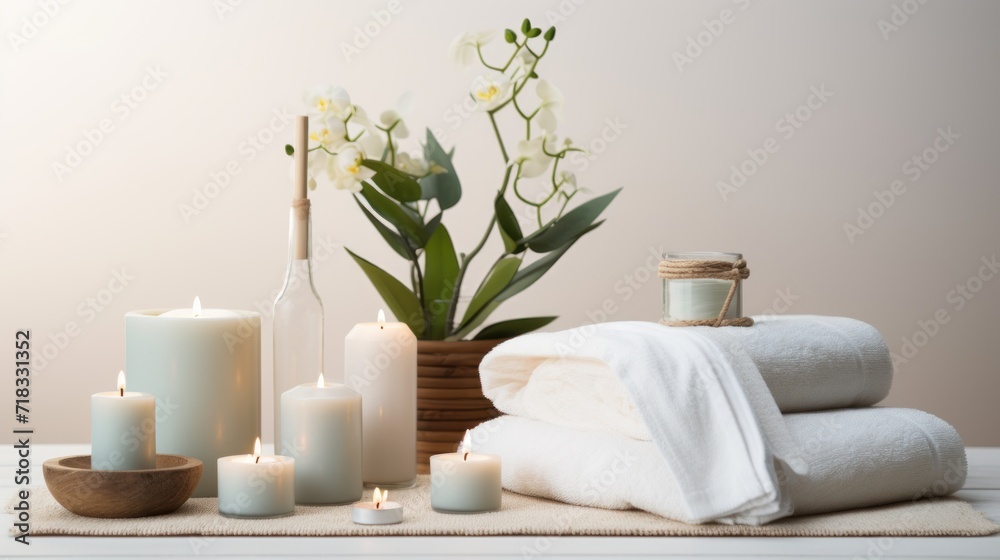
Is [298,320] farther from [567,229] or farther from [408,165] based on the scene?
[567,229]

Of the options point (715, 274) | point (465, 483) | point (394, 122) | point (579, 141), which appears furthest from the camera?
point (579, 141)

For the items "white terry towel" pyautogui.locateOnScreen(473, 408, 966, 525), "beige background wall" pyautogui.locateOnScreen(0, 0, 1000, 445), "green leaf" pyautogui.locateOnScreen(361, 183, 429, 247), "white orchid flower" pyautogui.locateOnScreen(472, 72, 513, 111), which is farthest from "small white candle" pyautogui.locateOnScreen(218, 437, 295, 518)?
"beige background wall" pyautogui.locateOnScreen(0, 0, 1000, 445)

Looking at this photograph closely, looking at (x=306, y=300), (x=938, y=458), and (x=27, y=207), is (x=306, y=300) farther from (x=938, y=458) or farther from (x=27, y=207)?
(x=27, y=207)

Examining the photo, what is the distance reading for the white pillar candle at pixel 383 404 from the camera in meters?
0.92

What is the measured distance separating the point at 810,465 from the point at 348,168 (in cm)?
51

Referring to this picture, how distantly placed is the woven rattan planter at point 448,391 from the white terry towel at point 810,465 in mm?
117

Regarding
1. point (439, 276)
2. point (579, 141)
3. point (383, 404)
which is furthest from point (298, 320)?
point (579, 141)

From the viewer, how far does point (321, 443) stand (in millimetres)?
825

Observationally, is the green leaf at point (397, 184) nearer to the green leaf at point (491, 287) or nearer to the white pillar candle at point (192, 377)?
the green leaf at point (491, 287)

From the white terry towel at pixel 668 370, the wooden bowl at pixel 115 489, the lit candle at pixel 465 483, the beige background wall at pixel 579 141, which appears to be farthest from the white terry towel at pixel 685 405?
the beige background wall at pixel 579 141

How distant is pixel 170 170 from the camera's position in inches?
76.4

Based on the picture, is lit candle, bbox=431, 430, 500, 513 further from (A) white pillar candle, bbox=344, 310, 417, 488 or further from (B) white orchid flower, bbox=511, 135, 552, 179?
(B) white orchid flower, bbox=511, 135, 552, 179

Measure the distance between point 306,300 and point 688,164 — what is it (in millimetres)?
1179

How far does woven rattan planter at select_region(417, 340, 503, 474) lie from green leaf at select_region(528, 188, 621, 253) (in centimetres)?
12
